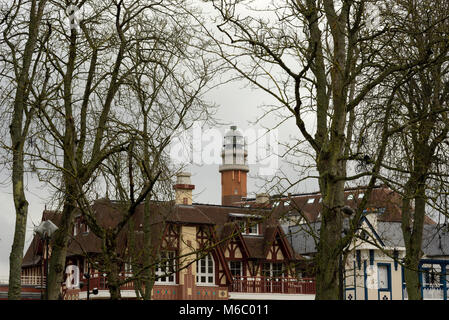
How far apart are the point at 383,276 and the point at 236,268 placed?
29.9 ft

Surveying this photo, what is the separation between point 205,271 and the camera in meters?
41.7

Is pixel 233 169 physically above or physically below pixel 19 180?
above

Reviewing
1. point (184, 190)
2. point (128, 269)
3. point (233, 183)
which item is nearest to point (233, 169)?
point (233, 183)

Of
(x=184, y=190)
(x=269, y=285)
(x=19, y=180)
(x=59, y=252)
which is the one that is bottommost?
(x=269, y=285)

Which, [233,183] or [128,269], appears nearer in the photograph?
[128,269]

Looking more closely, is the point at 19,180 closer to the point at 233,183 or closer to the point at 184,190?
the point at 184,190

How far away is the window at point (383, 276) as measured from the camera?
148 ft

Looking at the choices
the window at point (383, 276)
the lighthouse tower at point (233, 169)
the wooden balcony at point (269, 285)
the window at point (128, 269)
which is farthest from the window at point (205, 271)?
the lighthouse tower at point (233, 169)

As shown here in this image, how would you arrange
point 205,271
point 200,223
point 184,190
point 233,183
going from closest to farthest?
1. point 200,223
2. point 205,271
3. point 184,190
4. point 233,183

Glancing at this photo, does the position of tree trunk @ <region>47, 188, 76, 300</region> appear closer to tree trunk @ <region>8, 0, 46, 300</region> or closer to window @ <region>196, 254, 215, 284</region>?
tree trunk @ <region>8, 0, 46, 300</region>

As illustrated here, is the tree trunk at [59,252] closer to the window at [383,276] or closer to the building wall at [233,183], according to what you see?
the window at [383,276]

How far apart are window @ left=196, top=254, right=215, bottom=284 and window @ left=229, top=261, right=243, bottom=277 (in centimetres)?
176
